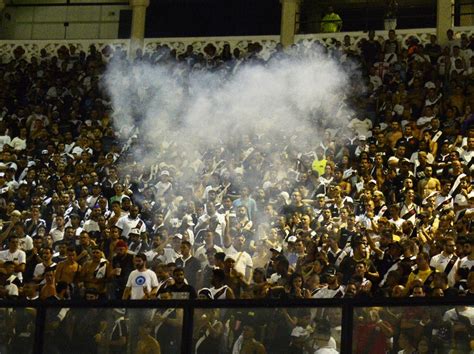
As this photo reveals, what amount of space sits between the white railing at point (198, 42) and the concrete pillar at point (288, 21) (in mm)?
134

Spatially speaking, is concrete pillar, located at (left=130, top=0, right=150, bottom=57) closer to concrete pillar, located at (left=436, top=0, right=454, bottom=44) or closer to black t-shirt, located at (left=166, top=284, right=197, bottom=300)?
concrete pillar, located at (left=436, top=0, right=454, bottom=44)

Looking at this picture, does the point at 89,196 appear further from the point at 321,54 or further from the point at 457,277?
the point at 457,277

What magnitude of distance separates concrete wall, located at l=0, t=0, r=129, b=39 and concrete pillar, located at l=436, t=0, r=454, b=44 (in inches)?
313

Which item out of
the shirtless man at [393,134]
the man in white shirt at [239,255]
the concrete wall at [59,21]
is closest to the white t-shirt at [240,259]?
the man in white shirt at [239,255]

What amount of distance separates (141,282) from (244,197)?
3732 mm

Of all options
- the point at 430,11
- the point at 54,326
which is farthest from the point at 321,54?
the point at 54,326

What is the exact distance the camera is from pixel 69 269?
17.0m

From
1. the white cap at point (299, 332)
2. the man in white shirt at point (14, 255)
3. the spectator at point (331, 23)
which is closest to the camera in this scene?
the white cap at point (299, 332)

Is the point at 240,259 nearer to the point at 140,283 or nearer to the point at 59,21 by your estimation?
the point at 140,283

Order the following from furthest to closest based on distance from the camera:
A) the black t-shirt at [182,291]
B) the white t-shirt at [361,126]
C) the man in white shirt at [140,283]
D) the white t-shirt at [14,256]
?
the white t-shirt at [361,126]
the white t-shirt at [14,256]
the man in white shirt at [140,283]
the black t-shirt at [182,291]

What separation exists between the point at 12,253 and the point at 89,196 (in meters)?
2.57

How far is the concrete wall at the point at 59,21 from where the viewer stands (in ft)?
97.3

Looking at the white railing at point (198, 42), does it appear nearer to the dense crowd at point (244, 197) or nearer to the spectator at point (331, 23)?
the dense crowd at point (244, 197)

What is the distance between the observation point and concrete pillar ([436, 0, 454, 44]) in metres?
24.3
